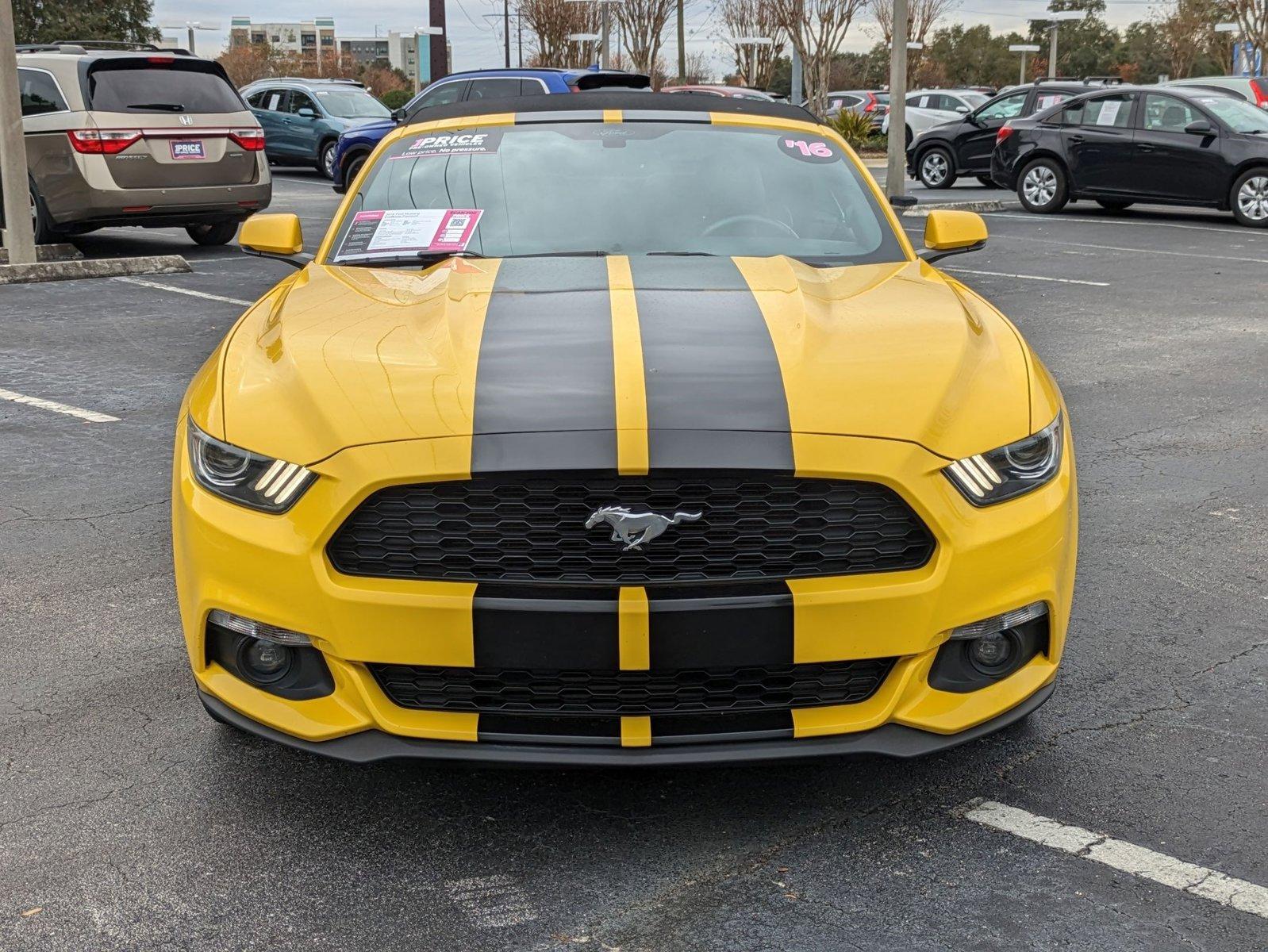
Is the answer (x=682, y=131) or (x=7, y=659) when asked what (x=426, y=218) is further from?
(x=7, y=659)

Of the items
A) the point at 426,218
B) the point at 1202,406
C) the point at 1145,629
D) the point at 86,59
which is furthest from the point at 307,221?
the point at 1145,629

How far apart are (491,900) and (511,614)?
55 cm

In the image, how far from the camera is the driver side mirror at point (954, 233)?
442cm

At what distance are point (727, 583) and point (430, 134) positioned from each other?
99.2 inches

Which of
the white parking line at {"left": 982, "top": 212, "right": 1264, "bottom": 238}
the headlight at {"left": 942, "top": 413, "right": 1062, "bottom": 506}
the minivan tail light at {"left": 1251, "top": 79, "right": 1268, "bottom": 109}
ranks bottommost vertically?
the white parking line at {"left": 982, "top": 212, "right": 1264, "bottom": 238}

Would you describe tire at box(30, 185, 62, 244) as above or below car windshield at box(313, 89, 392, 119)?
below

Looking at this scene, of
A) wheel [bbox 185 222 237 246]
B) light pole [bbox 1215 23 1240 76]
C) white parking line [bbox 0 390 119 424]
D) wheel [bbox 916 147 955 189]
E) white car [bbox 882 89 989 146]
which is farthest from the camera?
light pole [bbox 1215 23 1240 76]

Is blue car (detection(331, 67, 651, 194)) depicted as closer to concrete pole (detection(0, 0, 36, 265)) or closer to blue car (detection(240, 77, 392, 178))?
blue car (detection(240, 77, 392, 178))

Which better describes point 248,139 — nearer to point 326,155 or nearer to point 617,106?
point 617,106

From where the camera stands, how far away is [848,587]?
8.95ft

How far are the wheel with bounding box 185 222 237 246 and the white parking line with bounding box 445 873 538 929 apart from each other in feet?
41.0

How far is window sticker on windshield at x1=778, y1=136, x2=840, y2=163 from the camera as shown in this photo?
4570 millimetres

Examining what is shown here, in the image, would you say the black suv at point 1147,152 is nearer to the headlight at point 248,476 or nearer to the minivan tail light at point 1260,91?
the minivan tail light at point 1260,91

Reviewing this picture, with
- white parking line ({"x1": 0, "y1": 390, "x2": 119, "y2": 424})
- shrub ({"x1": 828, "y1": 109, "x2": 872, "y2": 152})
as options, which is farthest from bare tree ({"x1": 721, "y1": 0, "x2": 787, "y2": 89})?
white parking line ({"x1": 0, "y1": 390, "x2": 119, "y2": 424})
